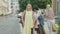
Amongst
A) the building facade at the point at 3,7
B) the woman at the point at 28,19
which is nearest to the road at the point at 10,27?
the woman at the point at 28,19

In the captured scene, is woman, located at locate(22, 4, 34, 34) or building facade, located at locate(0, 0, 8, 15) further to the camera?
building facade, located at locate(0, 0, 8, 15)

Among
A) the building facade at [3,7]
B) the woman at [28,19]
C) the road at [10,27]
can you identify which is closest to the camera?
the woman at [28,19]

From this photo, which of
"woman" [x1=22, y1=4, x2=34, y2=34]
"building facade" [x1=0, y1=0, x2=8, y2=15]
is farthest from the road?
"building facade" [x1=0, y1=0, x2=8, y2=15]

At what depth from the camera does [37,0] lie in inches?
537

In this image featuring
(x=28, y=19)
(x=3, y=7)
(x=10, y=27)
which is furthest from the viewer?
(x=3, y=7)

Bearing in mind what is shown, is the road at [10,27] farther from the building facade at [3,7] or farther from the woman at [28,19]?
the building facade at [3,7]

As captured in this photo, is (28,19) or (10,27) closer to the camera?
(28,19)

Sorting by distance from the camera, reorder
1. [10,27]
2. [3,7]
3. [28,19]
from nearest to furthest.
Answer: [28,19] < [10,27] < [3,7]

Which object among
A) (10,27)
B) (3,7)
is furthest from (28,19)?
(3,7)

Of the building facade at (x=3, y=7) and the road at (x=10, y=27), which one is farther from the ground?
the road at (x=10, y=27)

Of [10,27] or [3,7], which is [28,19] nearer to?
[10,27]

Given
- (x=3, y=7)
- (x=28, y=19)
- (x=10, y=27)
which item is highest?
(x=28, y=19)

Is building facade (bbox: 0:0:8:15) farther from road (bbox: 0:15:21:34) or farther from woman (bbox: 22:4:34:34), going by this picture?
woman (bbox: 22:4:34:34)

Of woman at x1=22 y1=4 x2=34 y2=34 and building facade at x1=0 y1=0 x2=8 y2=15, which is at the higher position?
woman at x1=22 y1=4 x2=34 y2=34
